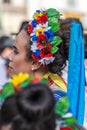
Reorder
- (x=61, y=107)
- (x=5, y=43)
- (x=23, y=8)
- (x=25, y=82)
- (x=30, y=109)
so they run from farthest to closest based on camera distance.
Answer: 1. (x=23, y=8)
2. (x=5, y=43)
3. (x=61, y=107)
4. (x=25, y=82)
5. (x=30, y=109)

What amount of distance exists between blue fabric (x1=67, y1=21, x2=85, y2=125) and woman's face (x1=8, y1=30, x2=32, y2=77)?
30cm

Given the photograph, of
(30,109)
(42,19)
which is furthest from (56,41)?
(30,109)

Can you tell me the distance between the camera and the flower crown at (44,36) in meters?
3.43

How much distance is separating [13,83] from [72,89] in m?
1.07

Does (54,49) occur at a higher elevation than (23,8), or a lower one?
higher

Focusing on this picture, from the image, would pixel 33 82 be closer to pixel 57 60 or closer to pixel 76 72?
pixel 76 72

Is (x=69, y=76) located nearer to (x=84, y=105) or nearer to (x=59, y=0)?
(x=84, y=105)

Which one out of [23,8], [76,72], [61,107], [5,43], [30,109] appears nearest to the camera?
[30,109]

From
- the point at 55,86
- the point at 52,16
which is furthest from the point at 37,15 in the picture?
the point at 55,86

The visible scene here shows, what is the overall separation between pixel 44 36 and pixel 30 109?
4.43 ft

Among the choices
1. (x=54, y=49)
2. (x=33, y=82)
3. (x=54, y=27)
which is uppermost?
(x=33, y=82)

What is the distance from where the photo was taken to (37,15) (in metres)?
3.50

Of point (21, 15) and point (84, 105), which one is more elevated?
point (84, 105)

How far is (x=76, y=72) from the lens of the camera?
333 cm
